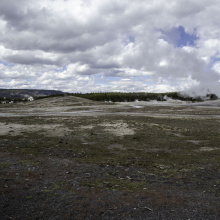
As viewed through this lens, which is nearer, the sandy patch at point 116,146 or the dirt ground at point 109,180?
the dirt ground at point 109,180

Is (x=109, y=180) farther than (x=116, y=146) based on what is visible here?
No

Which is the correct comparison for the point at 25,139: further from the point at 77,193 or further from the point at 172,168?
the point at 172,168

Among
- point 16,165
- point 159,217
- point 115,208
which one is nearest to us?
point 159,217

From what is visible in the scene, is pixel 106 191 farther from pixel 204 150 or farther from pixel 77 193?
pixel 204 150

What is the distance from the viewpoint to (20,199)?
7867mm

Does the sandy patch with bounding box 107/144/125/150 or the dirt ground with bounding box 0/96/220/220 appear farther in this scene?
the sandy patch with bounding box 107/144/125/150

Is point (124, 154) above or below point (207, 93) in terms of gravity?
below

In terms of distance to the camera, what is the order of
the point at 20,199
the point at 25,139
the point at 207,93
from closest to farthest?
1. the point at 20,199
2. the point at 25,139
3. the point at 207,93

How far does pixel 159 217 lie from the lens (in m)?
6.75

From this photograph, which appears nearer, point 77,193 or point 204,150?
point 77,193

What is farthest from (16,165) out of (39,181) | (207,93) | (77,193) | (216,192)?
(207,93)

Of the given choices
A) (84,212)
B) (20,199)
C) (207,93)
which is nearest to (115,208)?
(84,212)

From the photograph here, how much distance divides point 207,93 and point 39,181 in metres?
115

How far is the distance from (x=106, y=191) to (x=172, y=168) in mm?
5079
